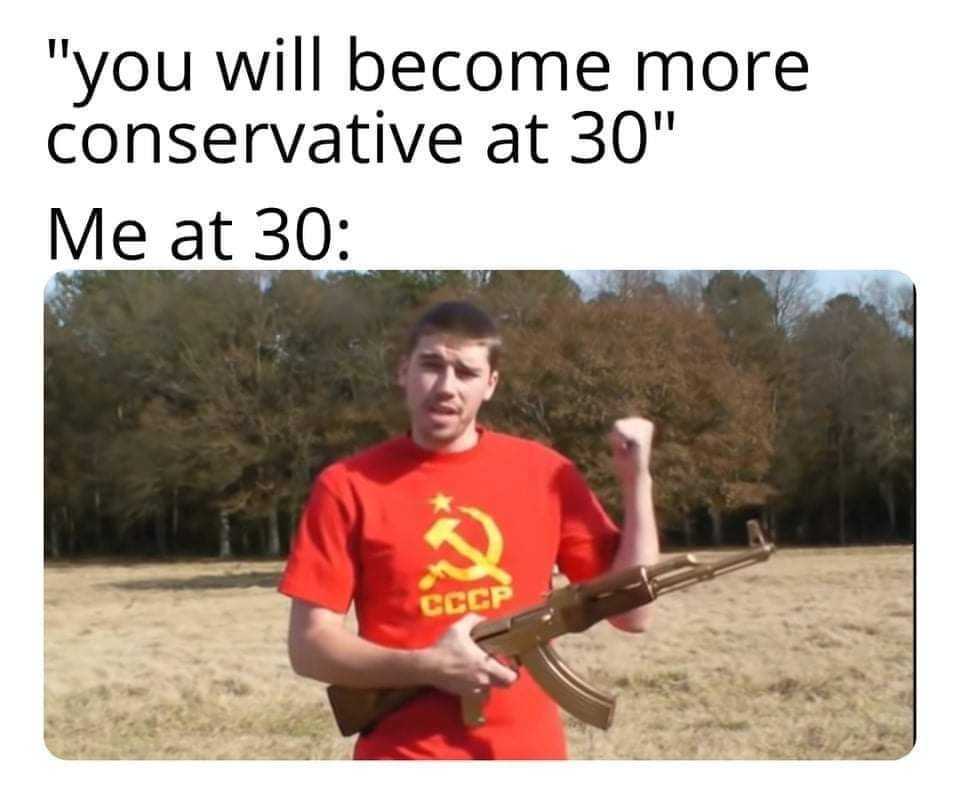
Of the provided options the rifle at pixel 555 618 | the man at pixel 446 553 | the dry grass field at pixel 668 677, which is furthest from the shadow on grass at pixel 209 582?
the rifle at pixel 555 618

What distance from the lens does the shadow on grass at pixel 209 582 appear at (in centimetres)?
568

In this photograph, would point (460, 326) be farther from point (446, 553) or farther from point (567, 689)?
point (567, 689)

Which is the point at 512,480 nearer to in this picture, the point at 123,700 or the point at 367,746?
the point at 367,746

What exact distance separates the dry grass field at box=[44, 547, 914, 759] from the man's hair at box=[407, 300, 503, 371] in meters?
1.00

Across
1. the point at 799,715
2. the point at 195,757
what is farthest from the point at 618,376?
the point at 195,757

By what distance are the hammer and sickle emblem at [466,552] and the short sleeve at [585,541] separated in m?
0.22

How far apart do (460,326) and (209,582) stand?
4.78 ft

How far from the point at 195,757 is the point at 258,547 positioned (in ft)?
2.65

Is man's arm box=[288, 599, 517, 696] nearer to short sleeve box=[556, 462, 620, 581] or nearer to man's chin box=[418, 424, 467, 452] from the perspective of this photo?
short sleeve box=[556, 462, 620, 581]

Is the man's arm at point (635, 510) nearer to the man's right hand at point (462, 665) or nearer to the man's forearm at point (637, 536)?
the man's forearm at point (637, 536)

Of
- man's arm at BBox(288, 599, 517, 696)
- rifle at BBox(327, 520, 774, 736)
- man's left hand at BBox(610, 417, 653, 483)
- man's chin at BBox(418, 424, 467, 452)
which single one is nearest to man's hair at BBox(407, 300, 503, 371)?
man's chin at BBox(418, 424, 467, 452)

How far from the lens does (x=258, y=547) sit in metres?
5.74

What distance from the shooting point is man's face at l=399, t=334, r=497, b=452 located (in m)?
5.31

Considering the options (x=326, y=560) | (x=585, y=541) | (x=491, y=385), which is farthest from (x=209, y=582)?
(x=585, y=541)
